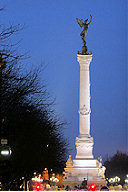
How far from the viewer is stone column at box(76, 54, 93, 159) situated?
55.0 meters

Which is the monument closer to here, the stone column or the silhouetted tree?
the stone column

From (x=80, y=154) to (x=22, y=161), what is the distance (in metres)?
19.5

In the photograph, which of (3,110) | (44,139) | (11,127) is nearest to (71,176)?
(44,139)

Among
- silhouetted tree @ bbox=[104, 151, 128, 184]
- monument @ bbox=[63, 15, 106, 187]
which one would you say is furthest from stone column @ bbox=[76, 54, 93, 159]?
silhouetted tree @ bbox=[104, 151, 128, 184]

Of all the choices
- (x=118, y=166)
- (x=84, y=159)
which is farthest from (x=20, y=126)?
(x=118, y=166)

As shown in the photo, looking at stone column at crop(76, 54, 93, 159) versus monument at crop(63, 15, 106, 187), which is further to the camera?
stone column at crop(76, 54, 93, 159)

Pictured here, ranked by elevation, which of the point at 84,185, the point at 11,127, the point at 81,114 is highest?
the point at 81,114

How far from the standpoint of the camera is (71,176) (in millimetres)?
54750

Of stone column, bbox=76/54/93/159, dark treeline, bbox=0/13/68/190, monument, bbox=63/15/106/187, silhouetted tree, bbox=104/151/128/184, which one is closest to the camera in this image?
dark treeline, bbox=0/13/68/190

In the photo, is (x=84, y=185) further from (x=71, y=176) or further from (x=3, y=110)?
(x=3, y=110)

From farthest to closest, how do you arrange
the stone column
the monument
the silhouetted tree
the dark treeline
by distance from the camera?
1. the silhouetted tree
2. the stone column
3. the monument
4. the dark treeline

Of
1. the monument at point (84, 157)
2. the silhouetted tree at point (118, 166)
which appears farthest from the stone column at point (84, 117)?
the silhouetted tree at point (118, 166)

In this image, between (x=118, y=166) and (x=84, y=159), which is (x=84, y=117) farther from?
(x=118, y=166)

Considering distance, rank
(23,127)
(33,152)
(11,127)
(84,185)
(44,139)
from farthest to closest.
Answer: (84,185)
(44,139)
(33,152)
(23,127)
(11,127)
